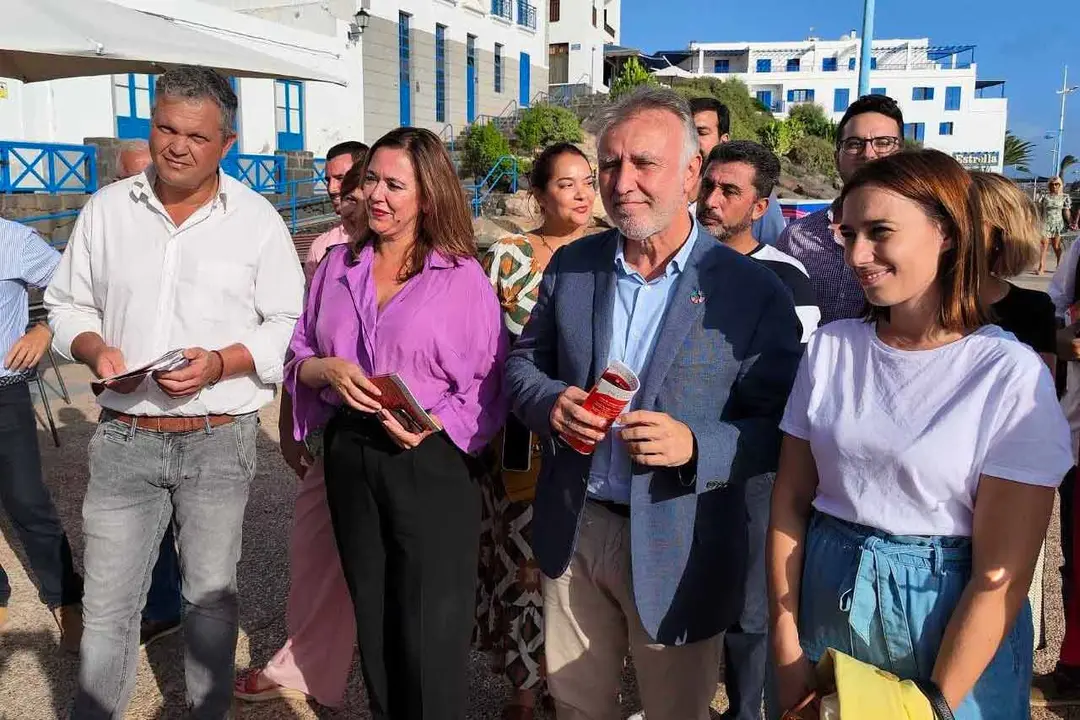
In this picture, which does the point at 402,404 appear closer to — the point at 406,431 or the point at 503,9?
the point at 406,431

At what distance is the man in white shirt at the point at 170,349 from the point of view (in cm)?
261

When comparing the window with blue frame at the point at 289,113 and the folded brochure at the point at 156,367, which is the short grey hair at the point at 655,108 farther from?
the window with blue frame at the point at 289,113

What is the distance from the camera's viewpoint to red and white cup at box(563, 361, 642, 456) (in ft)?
6.14

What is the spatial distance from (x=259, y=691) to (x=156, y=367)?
154 cm

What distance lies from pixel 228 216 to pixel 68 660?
2.18 metres

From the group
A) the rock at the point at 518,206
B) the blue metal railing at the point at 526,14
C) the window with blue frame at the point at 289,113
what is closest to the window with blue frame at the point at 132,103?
the window with blue frame at the point at 289,113

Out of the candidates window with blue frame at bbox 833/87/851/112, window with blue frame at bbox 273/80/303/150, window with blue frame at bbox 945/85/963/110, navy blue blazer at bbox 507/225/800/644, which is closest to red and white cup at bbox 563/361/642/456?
navy blue blazer at bbox 507/225/800/644

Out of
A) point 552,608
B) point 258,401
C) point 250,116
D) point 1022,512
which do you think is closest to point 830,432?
point 1022,512

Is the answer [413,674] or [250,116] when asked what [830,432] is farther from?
[250,116]

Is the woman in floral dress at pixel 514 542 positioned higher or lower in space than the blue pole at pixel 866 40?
lower

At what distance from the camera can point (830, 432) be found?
Answer: 1.84 metres

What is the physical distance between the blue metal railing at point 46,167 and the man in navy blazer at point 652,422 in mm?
12714

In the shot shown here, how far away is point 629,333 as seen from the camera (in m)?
2.27

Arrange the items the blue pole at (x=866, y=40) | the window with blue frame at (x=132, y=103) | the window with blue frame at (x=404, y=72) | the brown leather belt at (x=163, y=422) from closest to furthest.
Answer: the brown leather belt at (x=163, y=422) → the window with blue frame at (x=132, y=103) → the blue pole at (x=866, y=40) → the window with blue frame at (x=404, y=72)
